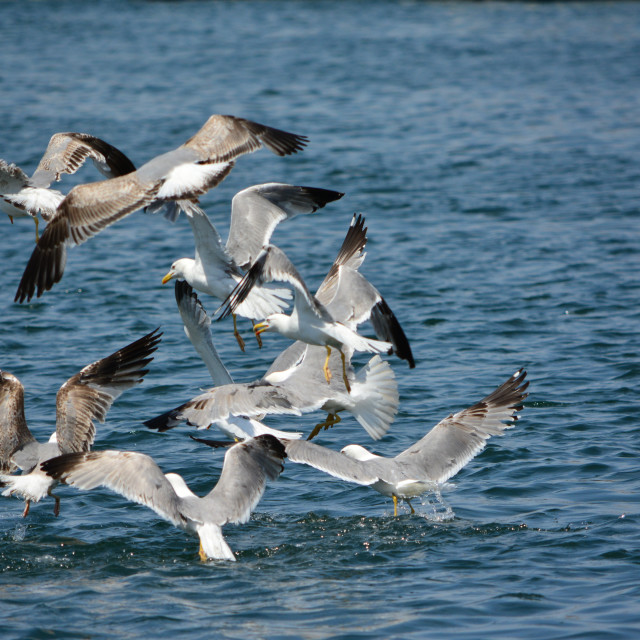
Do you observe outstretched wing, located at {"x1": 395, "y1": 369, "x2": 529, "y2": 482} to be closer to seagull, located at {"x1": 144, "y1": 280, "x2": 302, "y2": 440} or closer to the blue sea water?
the blue sea water

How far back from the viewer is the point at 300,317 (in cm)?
785

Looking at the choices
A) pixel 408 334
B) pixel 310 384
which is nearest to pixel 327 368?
pixel 310 384

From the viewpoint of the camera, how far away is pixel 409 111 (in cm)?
2431

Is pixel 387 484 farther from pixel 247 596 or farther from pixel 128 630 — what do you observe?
pixel 128 630

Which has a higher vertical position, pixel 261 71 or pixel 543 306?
pixel 261 71

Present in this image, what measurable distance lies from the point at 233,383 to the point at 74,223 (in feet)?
5.35

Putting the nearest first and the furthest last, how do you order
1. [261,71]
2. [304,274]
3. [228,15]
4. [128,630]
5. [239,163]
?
[128,630] → [304,274] → [239,163] → [261,71] → [228,15]

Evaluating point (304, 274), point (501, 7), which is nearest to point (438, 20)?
point (501, 7)

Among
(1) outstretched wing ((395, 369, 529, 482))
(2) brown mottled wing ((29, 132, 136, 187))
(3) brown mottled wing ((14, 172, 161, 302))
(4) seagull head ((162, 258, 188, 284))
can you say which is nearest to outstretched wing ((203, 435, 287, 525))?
(1) outstretched wing ((395, 369, 529, 482))

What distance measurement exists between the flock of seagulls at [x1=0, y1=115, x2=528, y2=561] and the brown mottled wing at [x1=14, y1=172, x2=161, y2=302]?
0.03 ft

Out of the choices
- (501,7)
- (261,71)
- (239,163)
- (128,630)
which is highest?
(501,7)

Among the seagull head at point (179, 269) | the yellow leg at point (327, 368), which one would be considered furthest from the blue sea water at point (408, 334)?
the seagull head at point (179, 269)

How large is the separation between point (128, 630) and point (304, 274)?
792cm

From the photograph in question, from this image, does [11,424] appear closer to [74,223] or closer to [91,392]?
[91,392]
